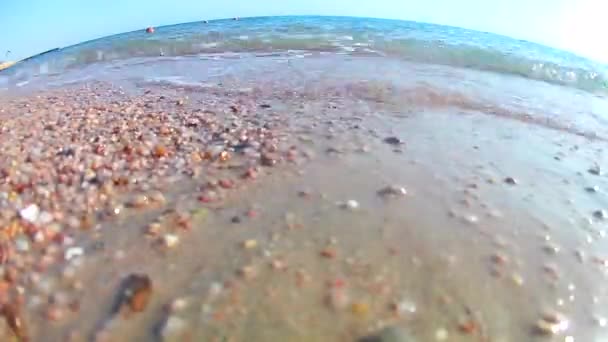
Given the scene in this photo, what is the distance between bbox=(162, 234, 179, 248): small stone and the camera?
2.54 metres

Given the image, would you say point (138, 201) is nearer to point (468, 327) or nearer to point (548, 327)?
point (468, 327)

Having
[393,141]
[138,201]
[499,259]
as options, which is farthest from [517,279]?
[138,201]

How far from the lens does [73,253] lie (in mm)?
2447

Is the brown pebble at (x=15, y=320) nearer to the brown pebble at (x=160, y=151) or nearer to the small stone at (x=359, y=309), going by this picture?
the small stone at (x=359, y=309)

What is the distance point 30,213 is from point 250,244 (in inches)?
50.4

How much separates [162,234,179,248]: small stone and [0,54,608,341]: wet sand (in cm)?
1

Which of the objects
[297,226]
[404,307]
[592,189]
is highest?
[297,226]

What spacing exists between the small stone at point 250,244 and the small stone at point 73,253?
0.81m

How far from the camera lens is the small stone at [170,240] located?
2.54 meters

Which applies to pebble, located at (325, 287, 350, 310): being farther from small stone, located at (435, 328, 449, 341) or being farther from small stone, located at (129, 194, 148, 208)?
small stone, located at (129, 194, 148, 208)

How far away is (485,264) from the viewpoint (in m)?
2.45

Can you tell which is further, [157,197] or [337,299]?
[157,197]

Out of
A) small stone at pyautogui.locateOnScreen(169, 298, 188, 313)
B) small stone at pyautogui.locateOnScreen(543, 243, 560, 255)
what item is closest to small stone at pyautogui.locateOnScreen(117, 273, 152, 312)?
small stone at pyautogui.locateOnScreen(169, 298, 188, 313)

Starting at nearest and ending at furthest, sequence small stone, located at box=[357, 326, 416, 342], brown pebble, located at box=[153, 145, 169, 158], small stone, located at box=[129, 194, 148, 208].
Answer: small stone, located at box=[357, 326, 416, 342]
small stone, located at box=[129, 194, 148, 208]
brown pebble, located at box=[153, 145, 169, 158]
